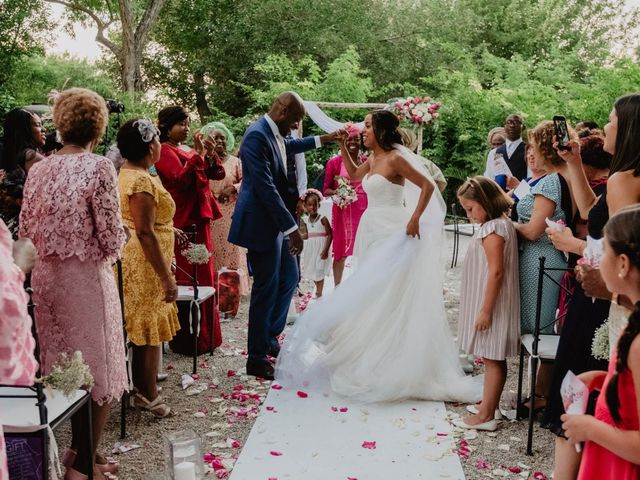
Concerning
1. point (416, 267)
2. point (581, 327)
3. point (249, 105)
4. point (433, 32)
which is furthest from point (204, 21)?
point (581, 327)

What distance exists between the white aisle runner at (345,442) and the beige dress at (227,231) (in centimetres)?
239

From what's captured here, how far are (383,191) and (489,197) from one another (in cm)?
129

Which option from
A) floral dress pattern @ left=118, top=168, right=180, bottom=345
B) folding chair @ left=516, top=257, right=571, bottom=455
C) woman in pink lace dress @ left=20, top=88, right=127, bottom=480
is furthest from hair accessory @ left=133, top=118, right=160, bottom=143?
folding chair @ left=516, top=257, right=571, bottom=455

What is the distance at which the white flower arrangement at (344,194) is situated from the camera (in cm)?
704

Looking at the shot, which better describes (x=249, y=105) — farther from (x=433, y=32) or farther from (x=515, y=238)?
(x=515, y=238)

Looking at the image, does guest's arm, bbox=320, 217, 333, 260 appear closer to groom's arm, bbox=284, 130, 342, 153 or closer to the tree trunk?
groom's arm, bbox=284, 130, 342, 153

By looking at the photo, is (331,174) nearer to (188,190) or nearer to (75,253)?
(188,190)

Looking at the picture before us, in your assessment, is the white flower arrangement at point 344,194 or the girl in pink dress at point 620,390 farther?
the white flower arrangement at point 344,194

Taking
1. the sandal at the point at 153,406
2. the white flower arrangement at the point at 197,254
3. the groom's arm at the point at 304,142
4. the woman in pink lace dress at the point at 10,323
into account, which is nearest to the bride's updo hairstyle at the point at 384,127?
the groom's arm at the point at 304,142

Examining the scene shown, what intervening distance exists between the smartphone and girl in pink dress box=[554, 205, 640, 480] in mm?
1629

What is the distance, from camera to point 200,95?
22.0 m

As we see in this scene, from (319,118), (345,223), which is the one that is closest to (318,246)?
(345,223)

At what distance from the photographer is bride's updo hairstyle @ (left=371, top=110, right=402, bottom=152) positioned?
4.97 m

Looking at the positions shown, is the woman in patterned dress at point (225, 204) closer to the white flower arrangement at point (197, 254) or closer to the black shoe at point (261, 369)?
the white flower arrangement at point (197, 254)
